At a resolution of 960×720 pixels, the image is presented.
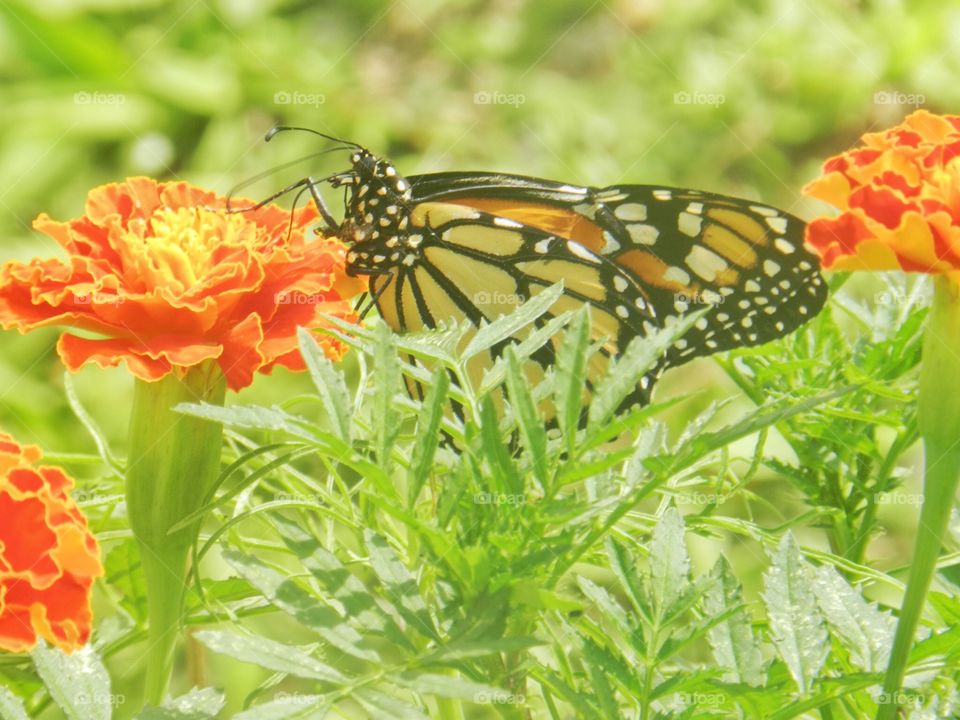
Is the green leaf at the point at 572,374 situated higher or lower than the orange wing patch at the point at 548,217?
lower

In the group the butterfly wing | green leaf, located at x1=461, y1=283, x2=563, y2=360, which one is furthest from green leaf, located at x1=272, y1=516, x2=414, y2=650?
the butterfly wing

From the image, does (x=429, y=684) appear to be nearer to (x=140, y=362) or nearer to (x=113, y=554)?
(x=140, y=362)
